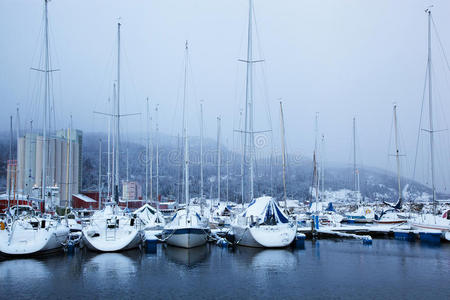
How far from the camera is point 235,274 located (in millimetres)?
19859

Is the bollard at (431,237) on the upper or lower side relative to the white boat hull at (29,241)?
lower

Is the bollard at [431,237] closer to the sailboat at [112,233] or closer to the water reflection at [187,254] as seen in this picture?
the water reflection at [187,254]

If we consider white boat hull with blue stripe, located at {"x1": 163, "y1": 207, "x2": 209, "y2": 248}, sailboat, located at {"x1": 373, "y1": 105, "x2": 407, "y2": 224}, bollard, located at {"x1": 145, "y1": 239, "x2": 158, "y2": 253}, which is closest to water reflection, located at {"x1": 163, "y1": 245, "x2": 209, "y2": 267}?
white boat hull with blue stripe, located at {"x1": 163, "y1": 207, "x2": 209, "y2": 248}

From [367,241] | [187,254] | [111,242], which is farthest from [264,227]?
[111,242]

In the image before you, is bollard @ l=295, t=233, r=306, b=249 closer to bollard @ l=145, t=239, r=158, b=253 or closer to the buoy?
the buoy

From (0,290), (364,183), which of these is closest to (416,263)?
(0,290)

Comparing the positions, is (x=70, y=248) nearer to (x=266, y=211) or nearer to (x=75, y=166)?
(x=266, y=211)

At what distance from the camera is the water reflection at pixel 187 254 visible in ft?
78.6

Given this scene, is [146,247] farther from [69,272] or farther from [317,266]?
[317,266]

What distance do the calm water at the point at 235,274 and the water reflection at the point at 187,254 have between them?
2.4 inches

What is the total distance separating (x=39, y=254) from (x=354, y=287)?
19.6m

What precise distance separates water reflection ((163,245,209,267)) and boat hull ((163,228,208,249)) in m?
0.42

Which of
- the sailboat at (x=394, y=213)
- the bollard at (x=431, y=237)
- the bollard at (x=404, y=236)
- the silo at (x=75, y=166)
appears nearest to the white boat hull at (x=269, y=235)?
the bollard at (x=431, y=237)

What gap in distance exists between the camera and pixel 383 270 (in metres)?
20.7
